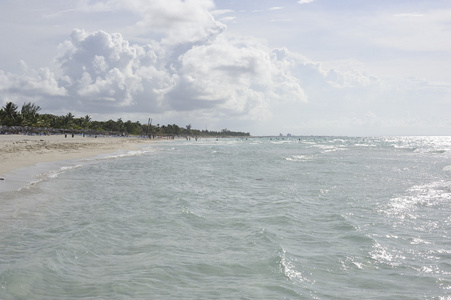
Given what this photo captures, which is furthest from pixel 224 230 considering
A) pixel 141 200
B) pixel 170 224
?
pixel 141 200

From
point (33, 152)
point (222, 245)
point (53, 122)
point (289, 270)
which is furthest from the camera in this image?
point (53, 122)

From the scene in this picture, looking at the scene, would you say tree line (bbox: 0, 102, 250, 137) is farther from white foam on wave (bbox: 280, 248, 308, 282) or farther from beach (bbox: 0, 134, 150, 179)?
white foam on wave (bbox: 280, 248, 308, 282)

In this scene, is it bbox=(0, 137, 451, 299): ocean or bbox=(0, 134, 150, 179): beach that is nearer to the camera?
bbox=(0, 137, 451, 299): ocean

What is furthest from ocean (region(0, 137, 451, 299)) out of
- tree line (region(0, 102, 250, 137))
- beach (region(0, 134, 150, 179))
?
tree line (region(0, 102, 250, 137))

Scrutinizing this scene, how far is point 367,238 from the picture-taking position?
29.1 feet

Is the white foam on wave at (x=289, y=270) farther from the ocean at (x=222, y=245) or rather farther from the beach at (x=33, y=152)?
the beach at (x=33, y=152)

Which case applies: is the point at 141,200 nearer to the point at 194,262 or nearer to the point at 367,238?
the point at 194,262

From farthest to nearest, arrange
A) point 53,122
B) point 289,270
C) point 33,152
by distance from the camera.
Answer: point 53,122 < point 33,152 < point 289,270

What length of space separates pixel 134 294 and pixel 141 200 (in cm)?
865

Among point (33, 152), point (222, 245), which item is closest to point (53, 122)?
point (33, 152)

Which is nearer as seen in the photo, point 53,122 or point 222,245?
point 222,245

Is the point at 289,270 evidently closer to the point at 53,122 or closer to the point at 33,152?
the point at 33,152

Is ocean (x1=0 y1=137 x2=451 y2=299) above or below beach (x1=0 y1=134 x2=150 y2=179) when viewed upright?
below

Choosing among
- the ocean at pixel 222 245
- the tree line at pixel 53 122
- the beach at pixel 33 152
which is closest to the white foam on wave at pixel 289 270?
the ocean at pixel 222 245
